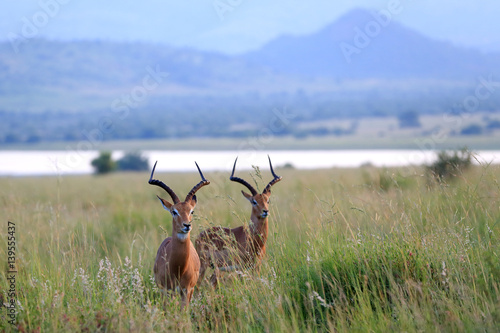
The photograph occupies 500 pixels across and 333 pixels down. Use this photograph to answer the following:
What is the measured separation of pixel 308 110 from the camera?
133500 mm

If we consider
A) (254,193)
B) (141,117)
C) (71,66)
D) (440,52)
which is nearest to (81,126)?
(141,117)

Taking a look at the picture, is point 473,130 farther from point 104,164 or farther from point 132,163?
point 104,164

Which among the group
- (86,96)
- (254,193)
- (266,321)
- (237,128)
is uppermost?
(86,96)

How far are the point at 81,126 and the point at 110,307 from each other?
373 ft


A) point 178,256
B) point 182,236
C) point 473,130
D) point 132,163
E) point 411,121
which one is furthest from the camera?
point 411,121

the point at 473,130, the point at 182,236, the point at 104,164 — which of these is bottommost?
the point at 182,236

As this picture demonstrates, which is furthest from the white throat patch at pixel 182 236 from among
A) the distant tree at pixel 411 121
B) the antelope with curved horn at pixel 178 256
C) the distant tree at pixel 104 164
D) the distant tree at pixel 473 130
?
the distant tree at pixel 411 121

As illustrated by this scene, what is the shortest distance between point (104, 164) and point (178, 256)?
32.8m

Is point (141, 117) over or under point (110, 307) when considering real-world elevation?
over

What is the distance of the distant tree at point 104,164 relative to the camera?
1506 inches

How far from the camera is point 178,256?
6516 mm

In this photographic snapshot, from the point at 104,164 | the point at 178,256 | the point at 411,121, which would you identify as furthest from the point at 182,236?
the point at 411,121

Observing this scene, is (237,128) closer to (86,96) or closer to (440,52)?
(86,96)

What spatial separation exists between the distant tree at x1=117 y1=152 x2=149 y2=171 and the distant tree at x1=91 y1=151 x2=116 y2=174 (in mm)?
7430
